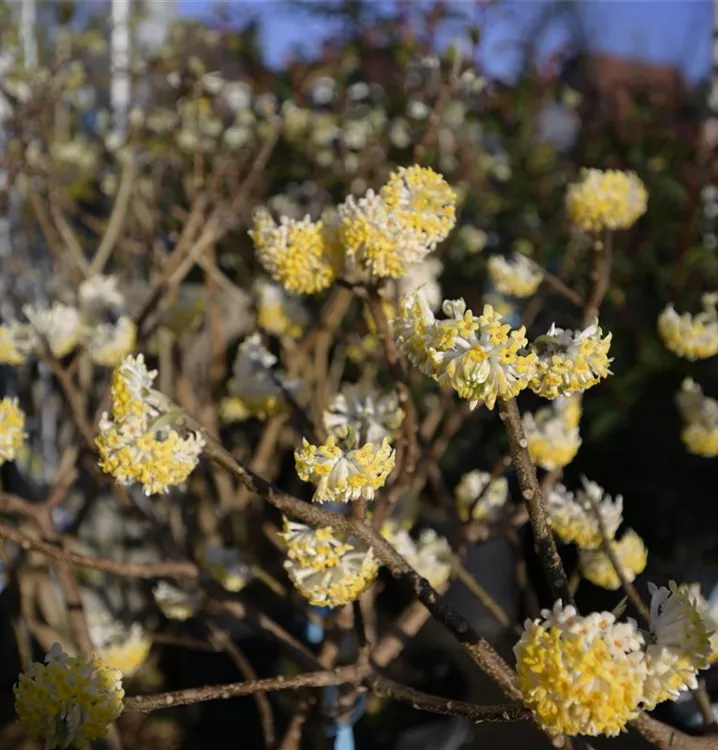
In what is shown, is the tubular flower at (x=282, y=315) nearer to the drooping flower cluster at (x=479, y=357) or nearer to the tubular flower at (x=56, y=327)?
the tubular flower at (x=56, y=327)

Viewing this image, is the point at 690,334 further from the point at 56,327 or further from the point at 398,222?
the point at 56,327

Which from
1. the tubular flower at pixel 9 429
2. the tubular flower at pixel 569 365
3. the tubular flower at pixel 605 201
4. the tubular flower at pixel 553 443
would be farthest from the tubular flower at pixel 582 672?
the tubular flower at pixel 605 201

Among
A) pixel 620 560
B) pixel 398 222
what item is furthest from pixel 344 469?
pixel 620 560

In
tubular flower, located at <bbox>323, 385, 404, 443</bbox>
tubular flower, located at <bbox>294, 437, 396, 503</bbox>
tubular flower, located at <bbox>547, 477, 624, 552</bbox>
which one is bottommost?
tubular flower, located at <bbox>547, 477, 624, 552</bbox>

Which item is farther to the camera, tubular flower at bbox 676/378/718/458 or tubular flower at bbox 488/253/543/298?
tubular flower at bbox 488/253/543/298

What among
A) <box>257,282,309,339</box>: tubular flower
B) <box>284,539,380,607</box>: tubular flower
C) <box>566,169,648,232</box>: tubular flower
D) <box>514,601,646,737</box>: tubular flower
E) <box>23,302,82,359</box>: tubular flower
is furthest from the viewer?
<box>257,282,309,339</box>: tubular flower

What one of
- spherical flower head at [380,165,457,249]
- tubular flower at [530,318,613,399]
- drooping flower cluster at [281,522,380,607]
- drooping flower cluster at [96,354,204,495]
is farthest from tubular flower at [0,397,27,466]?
tubular flower at [530,318,613,399]

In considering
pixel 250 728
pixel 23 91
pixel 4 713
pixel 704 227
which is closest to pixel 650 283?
pixel 704 227

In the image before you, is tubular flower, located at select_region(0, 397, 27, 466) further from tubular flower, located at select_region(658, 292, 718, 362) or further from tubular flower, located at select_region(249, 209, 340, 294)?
tubular flower, located at select_region(658, 292, 718, 362)
